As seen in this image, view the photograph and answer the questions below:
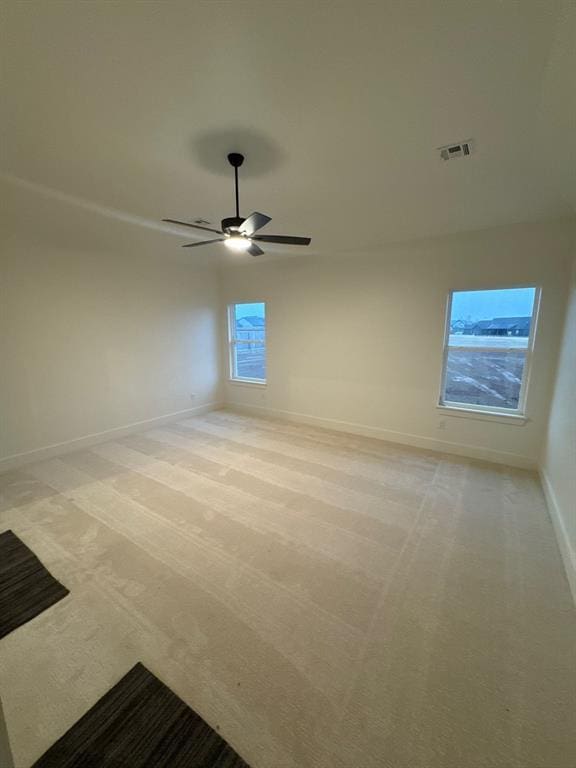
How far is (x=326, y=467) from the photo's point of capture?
356 centimetres

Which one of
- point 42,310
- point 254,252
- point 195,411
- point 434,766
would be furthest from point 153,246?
point 434,766

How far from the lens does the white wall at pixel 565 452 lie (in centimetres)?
215

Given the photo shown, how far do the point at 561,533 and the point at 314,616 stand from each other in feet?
6.60

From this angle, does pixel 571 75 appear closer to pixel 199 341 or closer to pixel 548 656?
pixel 548 656

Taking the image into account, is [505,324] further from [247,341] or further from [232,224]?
[247,341]

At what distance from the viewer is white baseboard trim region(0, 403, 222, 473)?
11.6ft

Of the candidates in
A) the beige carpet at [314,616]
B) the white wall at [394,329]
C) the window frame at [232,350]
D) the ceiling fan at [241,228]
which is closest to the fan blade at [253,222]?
the ceiling fan at [241,228]

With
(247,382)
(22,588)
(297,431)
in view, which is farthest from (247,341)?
(22,588)

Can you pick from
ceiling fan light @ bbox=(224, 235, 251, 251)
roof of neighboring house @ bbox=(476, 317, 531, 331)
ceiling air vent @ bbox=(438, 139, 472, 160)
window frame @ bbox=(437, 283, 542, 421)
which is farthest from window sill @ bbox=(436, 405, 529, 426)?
ceiling fan light @ bbox=(224, 235, 251, 251)

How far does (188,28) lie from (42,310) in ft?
11.8

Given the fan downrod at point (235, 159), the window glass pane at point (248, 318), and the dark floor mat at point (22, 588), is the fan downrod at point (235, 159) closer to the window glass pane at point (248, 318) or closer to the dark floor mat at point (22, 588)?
the dark floor mat at point (22, 588)

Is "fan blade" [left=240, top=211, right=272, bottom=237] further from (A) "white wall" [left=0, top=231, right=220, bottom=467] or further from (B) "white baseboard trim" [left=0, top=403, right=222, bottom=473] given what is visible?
(B) "white baseboard trim" [left=0, top=403, right=222, bottom=473]

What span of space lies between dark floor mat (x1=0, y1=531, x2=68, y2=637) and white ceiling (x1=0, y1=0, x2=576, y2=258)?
280 centimetres

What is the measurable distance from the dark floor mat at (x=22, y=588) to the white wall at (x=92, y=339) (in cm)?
187
